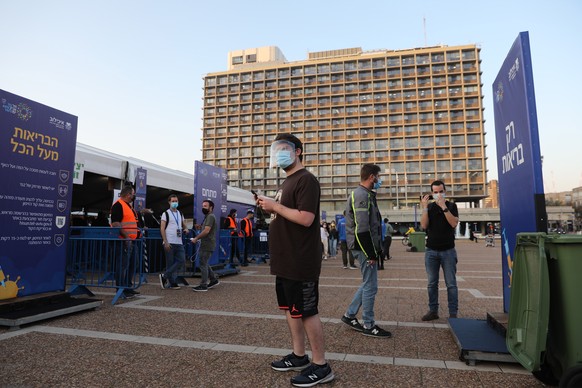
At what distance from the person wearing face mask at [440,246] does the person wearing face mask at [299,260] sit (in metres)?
2.55

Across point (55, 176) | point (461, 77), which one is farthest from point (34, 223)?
point (461, 77)

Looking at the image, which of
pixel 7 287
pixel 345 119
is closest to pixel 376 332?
pixel 7 287

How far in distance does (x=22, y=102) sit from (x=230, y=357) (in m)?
4.46

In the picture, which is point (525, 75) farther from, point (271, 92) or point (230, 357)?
point (271, 92)

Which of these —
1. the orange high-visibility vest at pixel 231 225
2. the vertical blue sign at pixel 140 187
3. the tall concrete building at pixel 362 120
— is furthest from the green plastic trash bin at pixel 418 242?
the tall concrete building at pixel 362 120

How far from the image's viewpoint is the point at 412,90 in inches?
3100

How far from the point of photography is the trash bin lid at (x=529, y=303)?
7.61ft

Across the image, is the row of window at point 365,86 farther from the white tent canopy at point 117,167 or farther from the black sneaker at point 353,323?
the black sneaker at point 353,323

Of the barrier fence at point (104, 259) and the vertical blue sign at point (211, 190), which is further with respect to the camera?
the vertical blue sign at point (211, 190)

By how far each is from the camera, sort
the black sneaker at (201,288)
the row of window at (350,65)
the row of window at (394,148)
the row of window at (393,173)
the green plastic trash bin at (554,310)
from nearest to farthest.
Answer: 1. the green plastic trash bin at (554,310)
2. the black sneaker at (201,288)
3. the row of window at (393,173)
4. the row of window at (394,148)
5. the row of window at (350,65)

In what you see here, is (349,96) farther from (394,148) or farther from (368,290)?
(368,290)

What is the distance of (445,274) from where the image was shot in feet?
15.7

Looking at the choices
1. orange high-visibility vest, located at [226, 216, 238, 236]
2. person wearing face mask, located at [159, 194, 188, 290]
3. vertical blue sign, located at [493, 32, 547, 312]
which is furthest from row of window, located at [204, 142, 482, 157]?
vertical blue sign, located at [493, 32, 547, 312]

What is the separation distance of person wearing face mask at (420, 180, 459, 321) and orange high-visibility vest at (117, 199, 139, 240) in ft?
15.7
